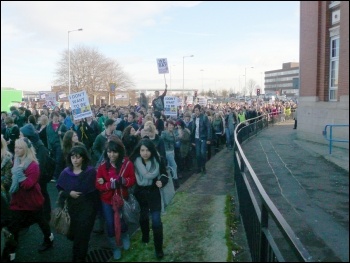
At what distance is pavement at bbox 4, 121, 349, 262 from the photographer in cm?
483

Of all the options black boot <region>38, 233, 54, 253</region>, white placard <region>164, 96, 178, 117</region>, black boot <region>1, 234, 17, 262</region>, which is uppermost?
white placard <region>164, 96, 178, 117</region>

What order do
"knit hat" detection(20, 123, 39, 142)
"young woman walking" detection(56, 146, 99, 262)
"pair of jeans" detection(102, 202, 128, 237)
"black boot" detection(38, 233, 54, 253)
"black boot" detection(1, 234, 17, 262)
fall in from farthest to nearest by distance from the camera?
"knit hat" detection(20, 123, 39, 142) < "black boot" detection(38, 233, 54, 253) < "pair of jeans" detection(102, 202, 128, 237) < "young woman walking" detection(56, 146, 99, 262) < "black boot" detection(1, 234, 17, 262)

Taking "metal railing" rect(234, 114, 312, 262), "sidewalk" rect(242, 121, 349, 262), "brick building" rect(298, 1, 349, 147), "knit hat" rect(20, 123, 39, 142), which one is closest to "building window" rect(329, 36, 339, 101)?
"brick building" rect(298, 1, 349, 147)

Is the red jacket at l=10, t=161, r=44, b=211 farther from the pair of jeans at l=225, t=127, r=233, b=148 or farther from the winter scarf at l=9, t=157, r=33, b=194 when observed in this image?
the pair of jeans at l=225, t=127, r=233, b=148

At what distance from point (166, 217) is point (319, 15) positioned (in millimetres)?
10621

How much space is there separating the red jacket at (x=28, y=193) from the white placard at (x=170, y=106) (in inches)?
379

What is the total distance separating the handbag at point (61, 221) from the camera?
4.76 metres

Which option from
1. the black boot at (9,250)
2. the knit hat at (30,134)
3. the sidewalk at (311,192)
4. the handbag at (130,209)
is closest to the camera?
the sidewalk at (311,192)

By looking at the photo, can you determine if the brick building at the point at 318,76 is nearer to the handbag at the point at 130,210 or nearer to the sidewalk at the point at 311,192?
the sidewalk at the point at 311,192

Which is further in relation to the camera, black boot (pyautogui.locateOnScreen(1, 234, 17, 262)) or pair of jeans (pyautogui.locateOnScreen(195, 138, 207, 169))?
pair of jeans (pyautogui.locateOnScreen(195, 138, 207, 169))

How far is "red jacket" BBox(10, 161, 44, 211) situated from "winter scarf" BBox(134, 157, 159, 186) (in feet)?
4.35

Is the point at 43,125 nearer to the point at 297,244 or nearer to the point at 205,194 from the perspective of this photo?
the point at 205,194

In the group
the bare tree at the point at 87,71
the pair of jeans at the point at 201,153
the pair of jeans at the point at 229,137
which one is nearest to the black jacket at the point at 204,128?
the pair of jeans at the point at 201,153

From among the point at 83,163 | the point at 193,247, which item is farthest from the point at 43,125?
the point at 193,247
